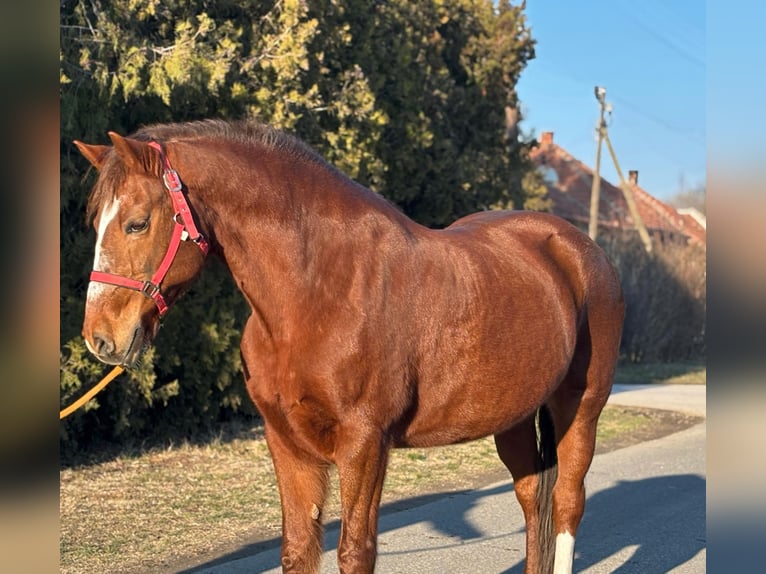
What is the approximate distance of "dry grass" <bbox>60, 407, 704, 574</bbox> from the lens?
5.13 m

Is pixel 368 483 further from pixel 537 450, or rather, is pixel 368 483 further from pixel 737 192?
pixel 737 192

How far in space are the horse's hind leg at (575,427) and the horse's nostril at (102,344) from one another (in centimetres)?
231

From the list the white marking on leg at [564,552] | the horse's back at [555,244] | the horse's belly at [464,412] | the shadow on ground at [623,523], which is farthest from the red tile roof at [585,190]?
the horse's belly at [464,412]

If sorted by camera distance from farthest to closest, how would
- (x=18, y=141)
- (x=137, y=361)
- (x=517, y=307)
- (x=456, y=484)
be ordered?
1. (x=456, y=484)
2. (x=517, y=307)
3. (x=137, y=361)
4. (x=18, y=141)

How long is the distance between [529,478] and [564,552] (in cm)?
40

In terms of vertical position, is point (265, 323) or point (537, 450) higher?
point (265, 323)

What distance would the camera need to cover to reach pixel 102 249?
2.72m

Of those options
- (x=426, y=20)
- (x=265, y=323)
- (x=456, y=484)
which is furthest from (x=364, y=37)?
(x=265, y=323)

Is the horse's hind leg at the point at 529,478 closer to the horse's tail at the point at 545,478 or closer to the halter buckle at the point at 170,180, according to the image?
the horse's tail at the point at 545,478

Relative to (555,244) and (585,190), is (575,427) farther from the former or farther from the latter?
(585,190)

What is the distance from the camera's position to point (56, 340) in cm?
180

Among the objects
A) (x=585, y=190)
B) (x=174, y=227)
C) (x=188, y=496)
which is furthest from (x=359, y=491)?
(x=585, y=190)

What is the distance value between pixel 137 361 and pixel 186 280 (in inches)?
12.7

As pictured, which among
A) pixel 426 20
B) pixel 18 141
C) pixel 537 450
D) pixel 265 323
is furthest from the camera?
pixel 426 20
